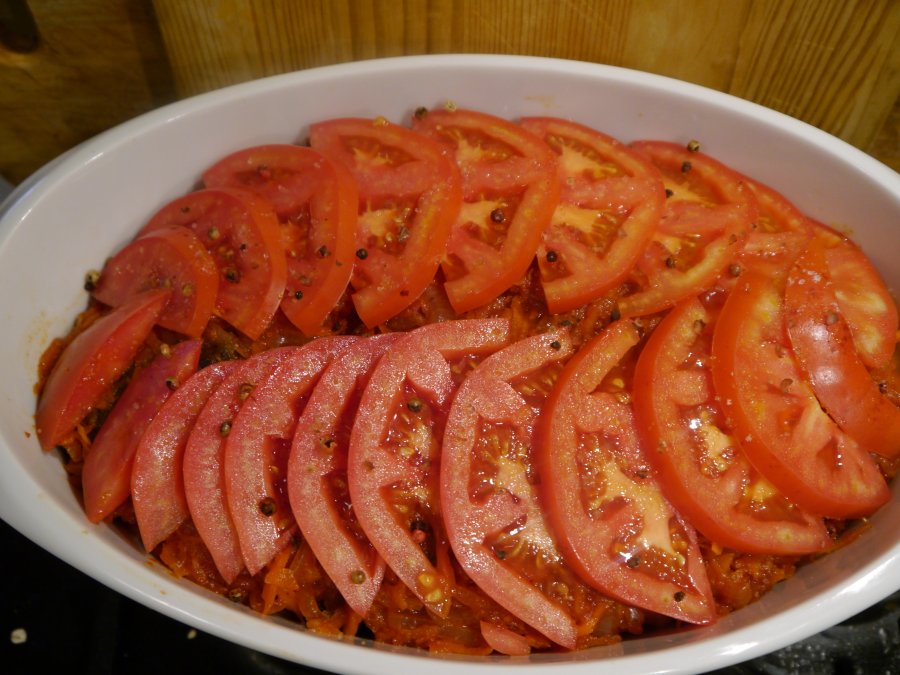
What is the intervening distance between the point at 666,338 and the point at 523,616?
31.4 inches

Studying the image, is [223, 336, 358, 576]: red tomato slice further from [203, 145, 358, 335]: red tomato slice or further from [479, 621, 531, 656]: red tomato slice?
[479, 621, 531, 656]: red tomato slice

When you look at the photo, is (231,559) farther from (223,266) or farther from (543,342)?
(543,342)

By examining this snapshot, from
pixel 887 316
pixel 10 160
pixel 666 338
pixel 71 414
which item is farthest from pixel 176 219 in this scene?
pixel 887 316

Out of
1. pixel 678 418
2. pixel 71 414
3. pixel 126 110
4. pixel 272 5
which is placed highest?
pixel 272 5

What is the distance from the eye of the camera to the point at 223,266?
2.18 meters

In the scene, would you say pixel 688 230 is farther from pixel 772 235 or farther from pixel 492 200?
pixel 492 200

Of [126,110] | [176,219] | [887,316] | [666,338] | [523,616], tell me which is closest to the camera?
[523,616]

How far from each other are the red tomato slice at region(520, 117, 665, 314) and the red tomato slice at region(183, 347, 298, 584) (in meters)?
0.94

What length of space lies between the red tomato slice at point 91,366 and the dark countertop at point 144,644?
71 cm

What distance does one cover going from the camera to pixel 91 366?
2.04 m

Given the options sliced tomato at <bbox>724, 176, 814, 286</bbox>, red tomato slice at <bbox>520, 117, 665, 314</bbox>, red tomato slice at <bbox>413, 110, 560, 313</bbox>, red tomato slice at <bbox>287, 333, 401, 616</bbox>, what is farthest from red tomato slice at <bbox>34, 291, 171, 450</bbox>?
sliced tomato at <bbox>724, 176, 814, 286</bbox>

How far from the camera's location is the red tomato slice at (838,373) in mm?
1926

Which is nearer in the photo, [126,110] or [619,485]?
[619,485]

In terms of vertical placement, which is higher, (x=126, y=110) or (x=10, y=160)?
(x=126, y=110)
